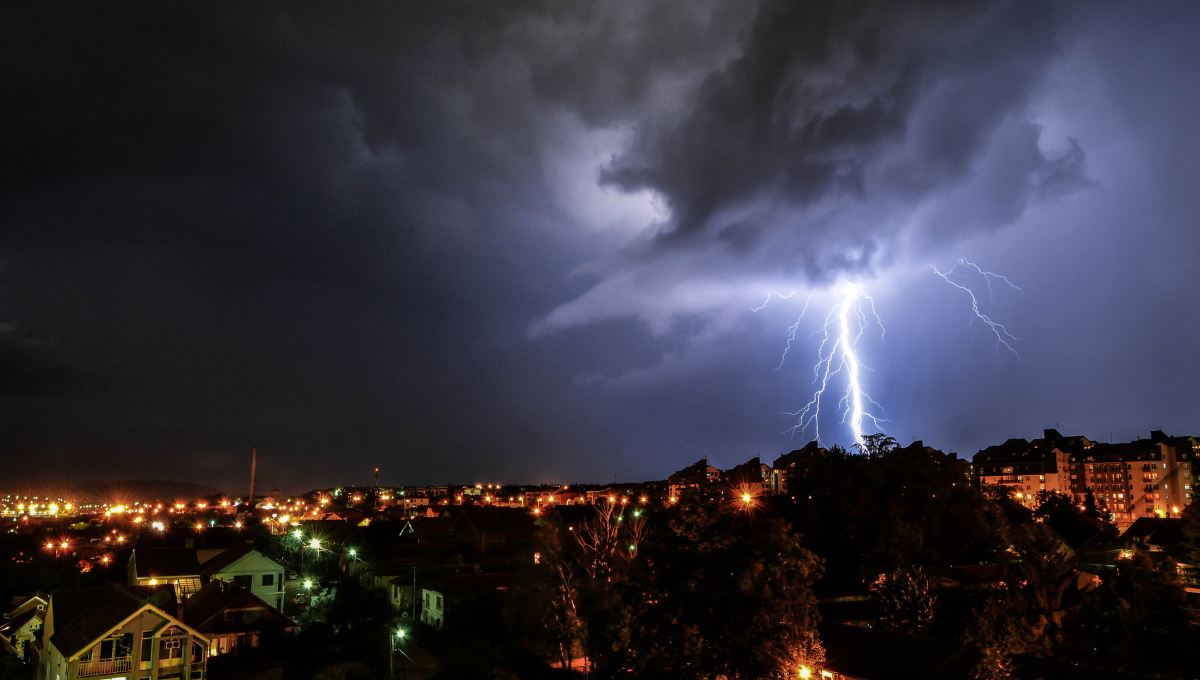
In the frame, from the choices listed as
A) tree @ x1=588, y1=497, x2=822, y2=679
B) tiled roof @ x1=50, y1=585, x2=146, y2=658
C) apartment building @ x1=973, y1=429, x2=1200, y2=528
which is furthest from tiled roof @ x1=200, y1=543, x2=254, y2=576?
apartment building @ x1=973, y1=429, x2=1200, y2=528

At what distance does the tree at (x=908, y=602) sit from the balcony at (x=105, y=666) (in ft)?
84.0

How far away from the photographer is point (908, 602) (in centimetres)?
2494

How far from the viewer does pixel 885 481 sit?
1438 inches

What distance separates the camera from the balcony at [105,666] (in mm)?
21578

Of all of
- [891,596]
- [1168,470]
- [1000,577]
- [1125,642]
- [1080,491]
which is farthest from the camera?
[1080,491]

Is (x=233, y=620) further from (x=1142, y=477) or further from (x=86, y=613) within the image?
(x=1142, y=477)

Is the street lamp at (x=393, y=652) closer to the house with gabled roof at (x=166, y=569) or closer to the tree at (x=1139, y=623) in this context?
the house with gabled roof at (x=166, y=569)

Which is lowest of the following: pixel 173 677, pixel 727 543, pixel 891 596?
pixel 173 677

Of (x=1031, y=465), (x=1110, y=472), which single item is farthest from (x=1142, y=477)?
(x=1031, y=465)

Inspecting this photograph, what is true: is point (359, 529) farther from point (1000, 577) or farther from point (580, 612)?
point (1000, 577)

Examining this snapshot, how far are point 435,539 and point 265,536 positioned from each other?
12210mm

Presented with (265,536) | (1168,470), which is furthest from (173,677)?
(1168,470)

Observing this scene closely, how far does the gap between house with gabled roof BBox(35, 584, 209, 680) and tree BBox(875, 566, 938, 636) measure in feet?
79.5

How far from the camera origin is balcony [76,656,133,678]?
2158 cm
